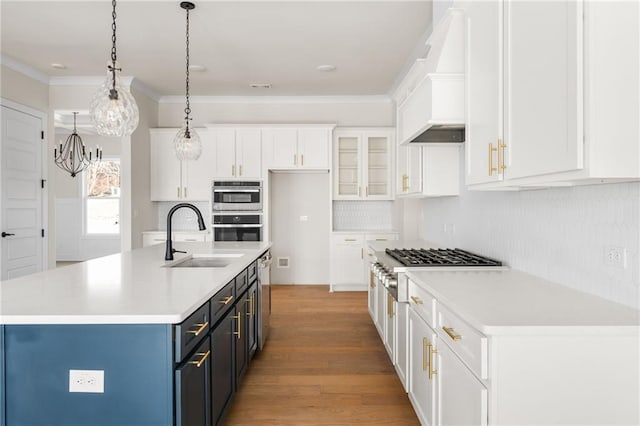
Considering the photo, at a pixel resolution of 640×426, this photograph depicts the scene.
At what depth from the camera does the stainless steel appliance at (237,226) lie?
19.9ft

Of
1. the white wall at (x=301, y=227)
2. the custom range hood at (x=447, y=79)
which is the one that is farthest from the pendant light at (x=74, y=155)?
the custom range hood at (x=447, y=79)

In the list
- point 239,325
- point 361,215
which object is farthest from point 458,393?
point 361,215

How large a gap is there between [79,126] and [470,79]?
322 inches

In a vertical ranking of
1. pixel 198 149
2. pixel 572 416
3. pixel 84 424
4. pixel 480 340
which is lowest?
pixel 84 424

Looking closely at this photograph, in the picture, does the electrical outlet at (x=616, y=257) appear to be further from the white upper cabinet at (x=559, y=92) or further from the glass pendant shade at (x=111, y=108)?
the glass pendant shade at (x=111, y=108)

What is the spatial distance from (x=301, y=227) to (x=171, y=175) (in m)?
2.12

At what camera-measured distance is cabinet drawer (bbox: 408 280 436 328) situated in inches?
79.0

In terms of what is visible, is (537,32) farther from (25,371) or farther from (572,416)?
(25,371)

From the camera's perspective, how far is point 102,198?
31.0 ft

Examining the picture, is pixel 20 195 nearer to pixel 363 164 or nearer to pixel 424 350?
pixel 363 164

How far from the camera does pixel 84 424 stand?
156cm

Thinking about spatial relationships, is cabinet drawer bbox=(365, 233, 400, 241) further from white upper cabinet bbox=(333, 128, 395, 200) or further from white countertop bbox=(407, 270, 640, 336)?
white countertop bbox=(407, 270, 640, 336)

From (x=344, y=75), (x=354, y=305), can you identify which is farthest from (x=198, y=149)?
(x=354, y=305)

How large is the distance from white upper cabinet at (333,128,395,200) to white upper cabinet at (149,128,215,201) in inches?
76.4
